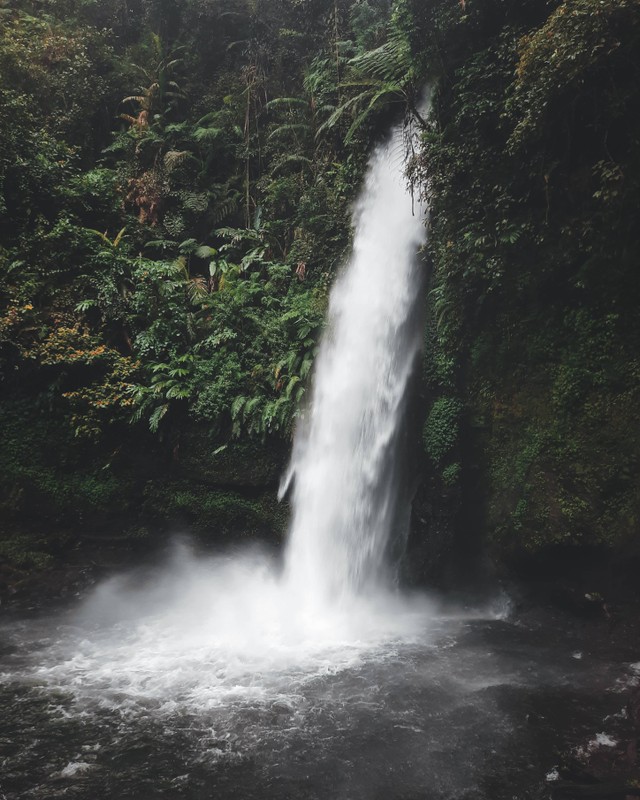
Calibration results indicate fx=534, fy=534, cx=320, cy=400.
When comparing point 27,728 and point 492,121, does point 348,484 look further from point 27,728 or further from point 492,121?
point 492,121

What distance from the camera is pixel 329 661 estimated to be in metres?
7.26

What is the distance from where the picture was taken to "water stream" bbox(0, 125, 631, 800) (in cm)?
495

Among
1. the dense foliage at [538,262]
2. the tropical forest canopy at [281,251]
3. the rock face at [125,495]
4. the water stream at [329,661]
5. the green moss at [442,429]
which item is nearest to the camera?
the water stream at [329,661]

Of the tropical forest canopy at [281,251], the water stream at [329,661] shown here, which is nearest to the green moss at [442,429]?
the tropical forest canopy at [281,251]

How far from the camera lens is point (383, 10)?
1411 cm

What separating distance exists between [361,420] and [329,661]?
14.1ft

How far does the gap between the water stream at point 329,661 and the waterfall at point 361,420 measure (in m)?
0.04

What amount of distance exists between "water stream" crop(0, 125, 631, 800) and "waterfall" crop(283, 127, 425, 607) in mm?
37

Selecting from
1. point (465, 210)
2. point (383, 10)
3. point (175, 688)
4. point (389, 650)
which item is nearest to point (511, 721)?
point (389, 650)

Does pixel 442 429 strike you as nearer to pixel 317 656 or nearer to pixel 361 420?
pixel 361 420

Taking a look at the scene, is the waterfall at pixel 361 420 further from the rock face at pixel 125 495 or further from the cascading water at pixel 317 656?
the rock face at pixel 125 495

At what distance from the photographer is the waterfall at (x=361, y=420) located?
31.7 feet

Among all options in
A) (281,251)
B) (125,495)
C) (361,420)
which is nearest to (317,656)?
(361,420)

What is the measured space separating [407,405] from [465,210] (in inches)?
137
